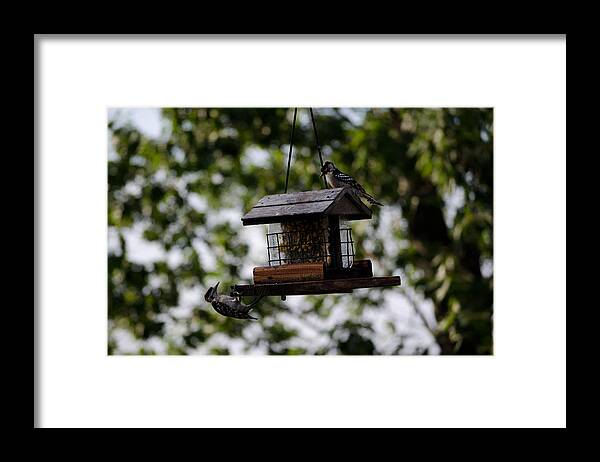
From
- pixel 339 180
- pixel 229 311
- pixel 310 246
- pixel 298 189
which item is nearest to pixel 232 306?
pixel 229 311

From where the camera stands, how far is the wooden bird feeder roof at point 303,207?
2547mm

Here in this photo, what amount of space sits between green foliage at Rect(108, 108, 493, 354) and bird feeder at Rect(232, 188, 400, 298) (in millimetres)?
1902

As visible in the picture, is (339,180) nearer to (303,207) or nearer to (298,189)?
(303,207)

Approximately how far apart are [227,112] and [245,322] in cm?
165

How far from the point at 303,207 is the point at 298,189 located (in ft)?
12.3

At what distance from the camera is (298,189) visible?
631 centimetres

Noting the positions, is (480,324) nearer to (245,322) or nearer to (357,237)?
(357,237)

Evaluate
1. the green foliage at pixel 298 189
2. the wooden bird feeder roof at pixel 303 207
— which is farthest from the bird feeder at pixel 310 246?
the green foliage at pixel 298 189

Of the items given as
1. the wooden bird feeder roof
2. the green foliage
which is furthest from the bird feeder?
the green foliage

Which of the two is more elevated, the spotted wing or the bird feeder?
the bird feeder

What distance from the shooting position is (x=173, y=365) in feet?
16.1

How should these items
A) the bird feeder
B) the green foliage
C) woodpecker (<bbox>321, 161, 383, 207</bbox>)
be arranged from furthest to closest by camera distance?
the green foliage
woodpecker (<bbox>321, 161, 383, 207</bbox>)
the bird feeder

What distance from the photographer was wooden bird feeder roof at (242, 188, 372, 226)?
8.36 ft

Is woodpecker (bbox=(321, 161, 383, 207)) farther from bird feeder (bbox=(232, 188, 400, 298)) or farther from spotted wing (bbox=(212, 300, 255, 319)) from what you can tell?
spotted wing (bbox=(212, 300, 255, 319))
